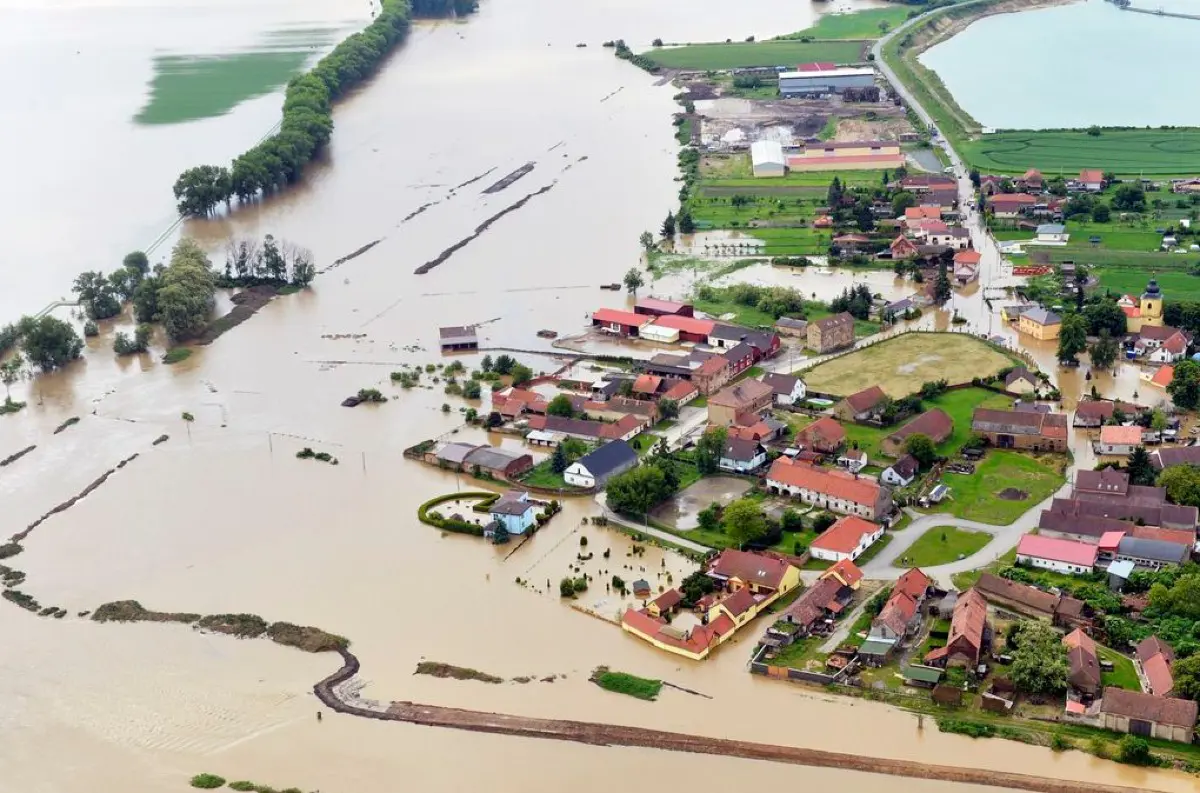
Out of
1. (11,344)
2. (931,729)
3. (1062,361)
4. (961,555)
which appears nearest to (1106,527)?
(961,555)

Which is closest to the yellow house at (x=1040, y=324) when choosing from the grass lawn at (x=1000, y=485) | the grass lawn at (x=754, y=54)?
the grass lawn at (x=1000, y=485)

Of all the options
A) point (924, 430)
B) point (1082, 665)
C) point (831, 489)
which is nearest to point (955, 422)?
point (924, 430)

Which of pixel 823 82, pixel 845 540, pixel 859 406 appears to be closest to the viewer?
pixel 845 540

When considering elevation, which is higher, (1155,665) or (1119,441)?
(1119,441)

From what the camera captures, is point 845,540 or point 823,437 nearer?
point 845,540

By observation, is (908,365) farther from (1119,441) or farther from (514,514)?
(514,514)

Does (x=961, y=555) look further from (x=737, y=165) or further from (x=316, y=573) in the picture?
(x=737, y=165)

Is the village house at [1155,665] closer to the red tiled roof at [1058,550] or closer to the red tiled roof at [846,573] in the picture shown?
the red tiled roof at [1058,550]
